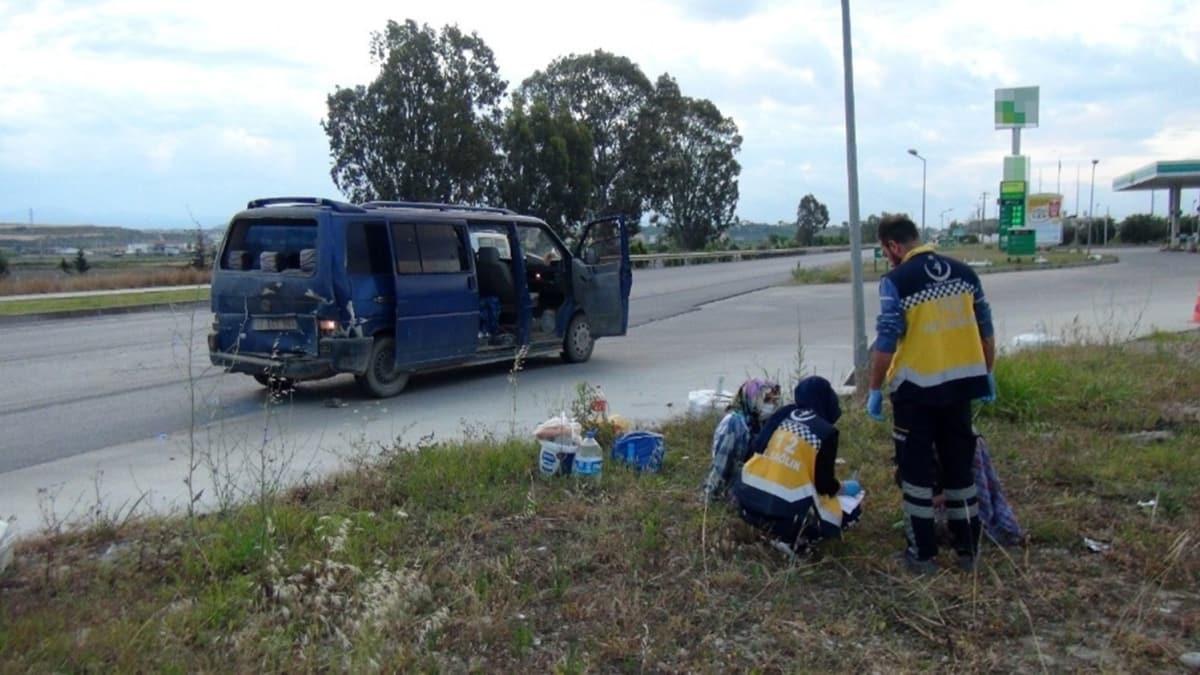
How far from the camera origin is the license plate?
391 inches

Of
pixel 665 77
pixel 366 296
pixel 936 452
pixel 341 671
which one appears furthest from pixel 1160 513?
pixel 665 77

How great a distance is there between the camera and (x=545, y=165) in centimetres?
4706

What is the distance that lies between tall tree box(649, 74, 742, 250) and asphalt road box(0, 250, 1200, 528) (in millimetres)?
47815

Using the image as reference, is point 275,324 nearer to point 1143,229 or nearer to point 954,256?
point 954,256

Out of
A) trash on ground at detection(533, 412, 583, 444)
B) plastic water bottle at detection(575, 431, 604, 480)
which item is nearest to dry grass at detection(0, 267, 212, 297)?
trash on ground at detection(533, 412, 583, 444)

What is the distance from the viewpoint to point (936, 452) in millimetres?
5207

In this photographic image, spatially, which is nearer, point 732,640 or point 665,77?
point 732,640

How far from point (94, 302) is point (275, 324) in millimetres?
17939

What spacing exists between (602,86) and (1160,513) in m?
57.2

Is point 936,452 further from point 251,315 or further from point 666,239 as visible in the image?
point 666,239

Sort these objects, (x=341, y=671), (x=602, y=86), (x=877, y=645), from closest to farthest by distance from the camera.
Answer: (x=341, y=671) < (x=877, y=645) < (x=602, y=86)

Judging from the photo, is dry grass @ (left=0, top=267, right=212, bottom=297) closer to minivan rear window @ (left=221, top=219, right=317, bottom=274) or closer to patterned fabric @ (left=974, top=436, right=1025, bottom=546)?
minivan rear window @ (left=221, top=219, right=317, bottom=274)

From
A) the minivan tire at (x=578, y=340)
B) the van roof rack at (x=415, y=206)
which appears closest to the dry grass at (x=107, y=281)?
the minivan tire at (x=578, y=340)

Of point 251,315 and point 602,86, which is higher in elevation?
point 602,86
